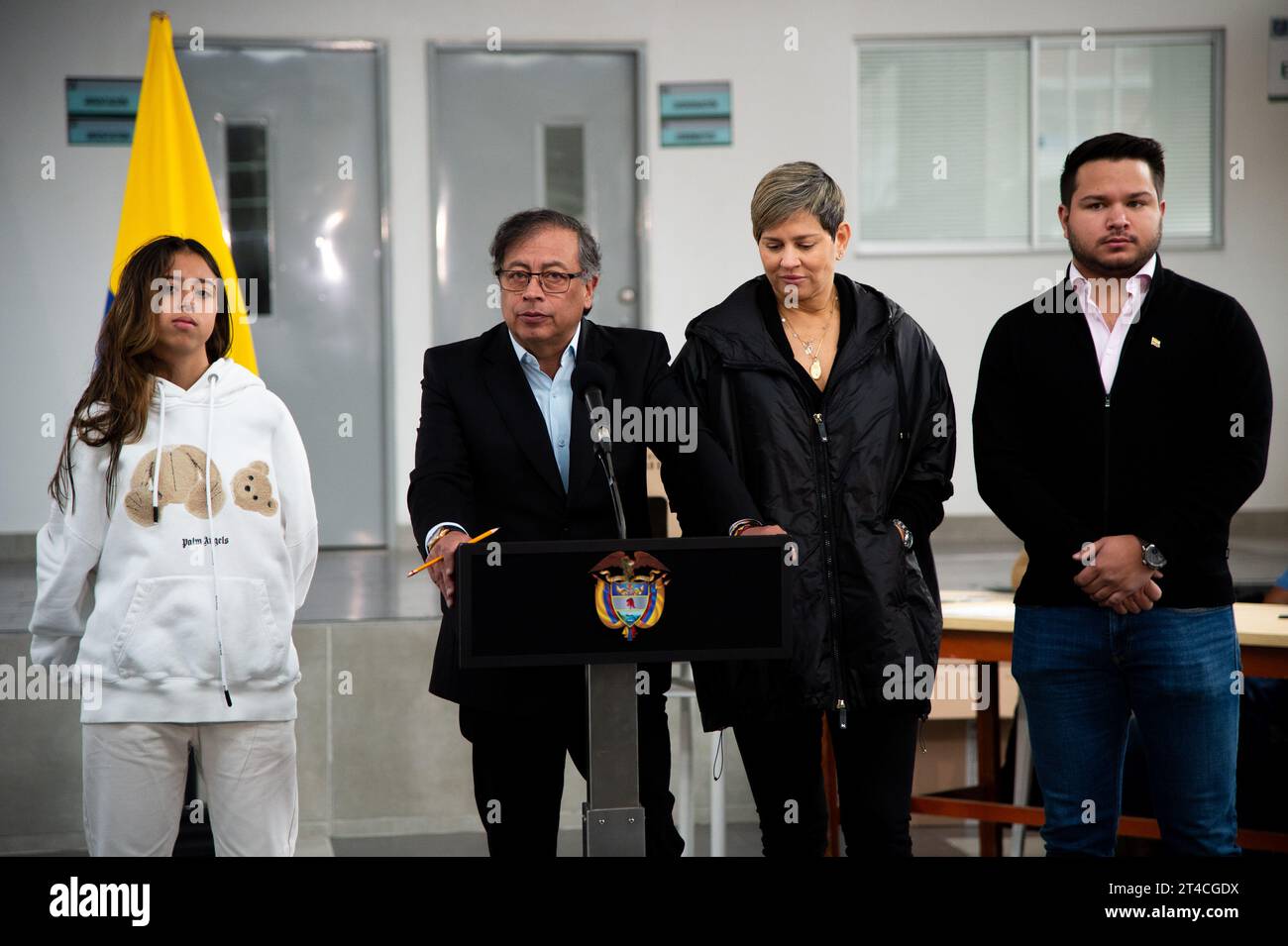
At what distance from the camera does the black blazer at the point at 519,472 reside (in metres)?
2.31

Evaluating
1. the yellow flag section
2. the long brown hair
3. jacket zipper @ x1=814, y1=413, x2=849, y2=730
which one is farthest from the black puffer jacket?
the yellow flag section

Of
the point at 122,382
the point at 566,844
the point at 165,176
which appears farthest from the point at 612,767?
the point at 165,176

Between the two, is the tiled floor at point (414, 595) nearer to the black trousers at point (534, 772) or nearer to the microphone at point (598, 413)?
the black trousers at point (534, 772)

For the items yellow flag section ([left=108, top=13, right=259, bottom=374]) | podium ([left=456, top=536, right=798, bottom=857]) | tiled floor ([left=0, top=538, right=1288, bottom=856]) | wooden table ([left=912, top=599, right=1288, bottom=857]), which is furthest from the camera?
tiled floor ([left=0, top=538, right=1288, bottom=856])

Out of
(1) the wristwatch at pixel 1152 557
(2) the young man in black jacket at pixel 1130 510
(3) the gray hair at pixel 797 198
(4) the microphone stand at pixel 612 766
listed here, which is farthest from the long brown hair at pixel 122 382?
(1) the wristwatch at pixel 1152 557

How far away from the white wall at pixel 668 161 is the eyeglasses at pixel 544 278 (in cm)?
492

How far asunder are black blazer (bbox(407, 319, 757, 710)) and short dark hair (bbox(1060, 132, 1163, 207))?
794 mm

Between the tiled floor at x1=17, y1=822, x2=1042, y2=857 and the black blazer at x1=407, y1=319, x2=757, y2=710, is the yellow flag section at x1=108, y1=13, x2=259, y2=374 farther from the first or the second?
the black blazer at x1=407, y1=319, x2=757, y2=710

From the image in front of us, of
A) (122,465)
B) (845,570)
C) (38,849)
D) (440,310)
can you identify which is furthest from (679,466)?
(440,310)

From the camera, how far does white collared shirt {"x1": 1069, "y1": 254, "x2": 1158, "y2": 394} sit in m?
2.44

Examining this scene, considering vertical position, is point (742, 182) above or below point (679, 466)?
above

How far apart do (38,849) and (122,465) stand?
101 inches
